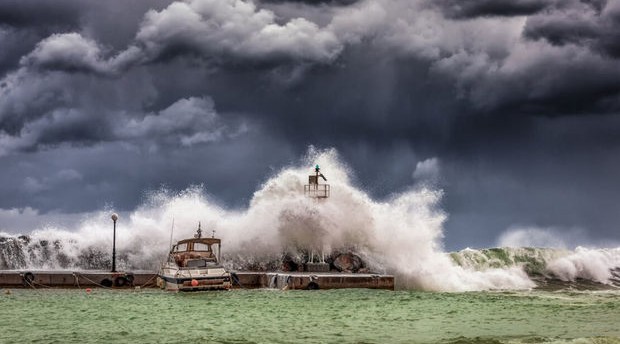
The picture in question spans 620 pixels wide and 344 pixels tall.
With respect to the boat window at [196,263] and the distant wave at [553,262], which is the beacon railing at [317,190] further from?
the distant wave at [553,262]

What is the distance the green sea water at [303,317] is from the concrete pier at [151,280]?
3.40 ft

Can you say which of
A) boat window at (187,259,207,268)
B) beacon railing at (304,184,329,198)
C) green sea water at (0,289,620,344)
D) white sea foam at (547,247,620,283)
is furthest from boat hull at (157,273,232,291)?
white sea foam at (547,247,620,283)

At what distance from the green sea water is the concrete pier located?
1.04 metres

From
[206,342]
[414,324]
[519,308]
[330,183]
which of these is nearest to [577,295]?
[519,308]

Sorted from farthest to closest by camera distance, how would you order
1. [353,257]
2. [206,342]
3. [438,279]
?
[438,279], [353,257], [206,342]

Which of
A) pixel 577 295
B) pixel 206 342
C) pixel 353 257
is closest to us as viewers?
pixel 206 342

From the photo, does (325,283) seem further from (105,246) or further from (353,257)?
(105,246)

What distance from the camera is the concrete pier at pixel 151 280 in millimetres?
40000

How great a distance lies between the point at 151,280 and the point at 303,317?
1587 cm

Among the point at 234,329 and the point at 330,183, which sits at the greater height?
the point at 330,183

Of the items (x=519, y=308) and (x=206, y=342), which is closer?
(x=206, y=342)

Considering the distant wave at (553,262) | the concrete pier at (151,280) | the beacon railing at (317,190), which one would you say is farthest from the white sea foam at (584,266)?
the concrete pier at (151,280)

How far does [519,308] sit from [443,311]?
300 cm

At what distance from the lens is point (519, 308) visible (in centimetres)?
3119
